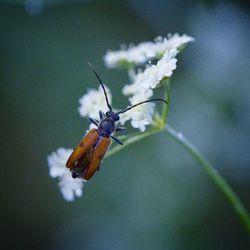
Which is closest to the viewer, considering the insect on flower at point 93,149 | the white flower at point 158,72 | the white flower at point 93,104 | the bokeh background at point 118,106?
the white flower at point 158,72

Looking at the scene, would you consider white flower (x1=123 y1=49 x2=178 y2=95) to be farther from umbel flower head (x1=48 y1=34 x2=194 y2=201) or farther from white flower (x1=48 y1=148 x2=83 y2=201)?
white flower (x1=48 y1=148 x2=83 y2=201)

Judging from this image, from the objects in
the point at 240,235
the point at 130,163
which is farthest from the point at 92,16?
the point at 240,235

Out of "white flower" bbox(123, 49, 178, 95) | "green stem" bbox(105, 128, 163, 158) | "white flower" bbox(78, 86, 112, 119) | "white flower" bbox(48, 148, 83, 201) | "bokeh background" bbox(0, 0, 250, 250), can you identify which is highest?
"bokeh background" bbox(0, 0, 250, 250)

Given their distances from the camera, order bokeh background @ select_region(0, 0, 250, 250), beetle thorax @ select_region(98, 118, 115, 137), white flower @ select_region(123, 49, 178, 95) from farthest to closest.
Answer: bokeh background @ select_region(0, 0, 250, 250) < beetle thorax @ select_region(98, 118, 115, 137) < white flower @ select_region(123, 49, 178, 95)

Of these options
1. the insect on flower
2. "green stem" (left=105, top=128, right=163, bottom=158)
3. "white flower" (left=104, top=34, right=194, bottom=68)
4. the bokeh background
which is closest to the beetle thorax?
the insect on flower

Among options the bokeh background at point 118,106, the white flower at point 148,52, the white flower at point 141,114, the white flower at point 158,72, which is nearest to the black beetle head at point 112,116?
the white flower at point 141,114

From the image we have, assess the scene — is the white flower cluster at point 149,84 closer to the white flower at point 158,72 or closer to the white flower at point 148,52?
the white flower at point 158,72

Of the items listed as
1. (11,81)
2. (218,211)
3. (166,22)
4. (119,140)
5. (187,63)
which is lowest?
(119,140)

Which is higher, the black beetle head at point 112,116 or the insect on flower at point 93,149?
the black beetle head at point 112,116

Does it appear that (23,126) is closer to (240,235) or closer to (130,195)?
(130,195)
